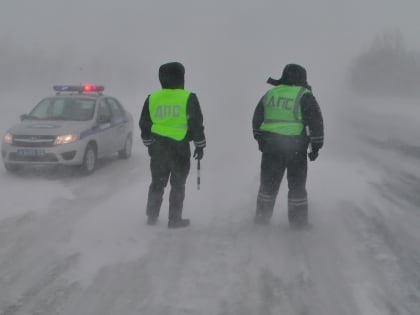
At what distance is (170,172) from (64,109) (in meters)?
5.52

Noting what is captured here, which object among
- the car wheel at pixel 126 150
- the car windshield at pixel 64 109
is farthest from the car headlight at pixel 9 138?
the car wheel at pixel 126 150

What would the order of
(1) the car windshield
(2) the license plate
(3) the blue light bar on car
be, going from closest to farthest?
(2) the license plate
(1) the car windshield
(3) the blue light bar on car

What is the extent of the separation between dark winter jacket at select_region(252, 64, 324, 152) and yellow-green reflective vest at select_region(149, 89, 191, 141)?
83cm

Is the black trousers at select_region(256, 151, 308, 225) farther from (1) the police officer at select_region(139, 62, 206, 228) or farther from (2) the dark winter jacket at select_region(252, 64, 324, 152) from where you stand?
(1) the police officer at select_region(139, 62, 206, 228)

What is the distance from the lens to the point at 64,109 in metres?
12.0

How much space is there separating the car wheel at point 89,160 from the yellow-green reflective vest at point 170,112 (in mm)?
4593

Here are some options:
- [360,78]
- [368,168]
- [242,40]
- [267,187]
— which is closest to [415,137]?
[368,168]

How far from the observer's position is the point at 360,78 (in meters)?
82.4

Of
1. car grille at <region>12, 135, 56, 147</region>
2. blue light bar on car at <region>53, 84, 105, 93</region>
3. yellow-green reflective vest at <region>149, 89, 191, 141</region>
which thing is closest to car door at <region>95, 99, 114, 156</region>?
blue light bar on car at <region>53, 84, 105, 93</region>

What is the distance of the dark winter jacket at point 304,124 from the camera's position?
6.57 meters

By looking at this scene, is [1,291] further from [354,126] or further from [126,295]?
[354,126]

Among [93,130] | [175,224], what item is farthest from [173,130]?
[93,130]

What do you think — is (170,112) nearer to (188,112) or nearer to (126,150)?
(188,112)

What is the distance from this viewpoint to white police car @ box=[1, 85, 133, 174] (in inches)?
420
